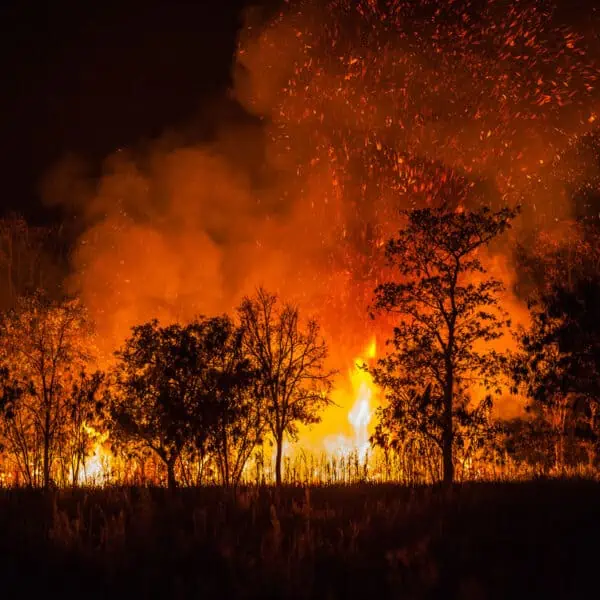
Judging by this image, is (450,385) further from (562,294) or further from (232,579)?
(232,579)

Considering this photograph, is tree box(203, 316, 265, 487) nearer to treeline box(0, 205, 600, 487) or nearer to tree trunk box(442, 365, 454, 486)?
treeline box(0, 205, 600, 487)

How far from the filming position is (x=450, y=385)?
29562 millimetres

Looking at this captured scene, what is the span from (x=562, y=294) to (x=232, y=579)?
59.7 feet

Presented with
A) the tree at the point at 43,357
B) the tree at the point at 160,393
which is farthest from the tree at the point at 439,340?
the tree at the point at 43,357

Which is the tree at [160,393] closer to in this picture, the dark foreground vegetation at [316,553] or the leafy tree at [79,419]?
the leafy tree at [79,419]

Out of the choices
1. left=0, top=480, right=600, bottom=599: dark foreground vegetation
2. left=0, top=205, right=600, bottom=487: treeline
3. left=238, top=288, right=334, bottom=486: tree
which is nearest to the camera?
left=0, top=480, right=600, bottom=599: dark foreground vegetation

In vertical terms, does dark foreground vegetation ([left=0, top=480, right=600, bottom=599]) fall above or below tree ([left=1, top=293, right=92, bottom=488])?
below

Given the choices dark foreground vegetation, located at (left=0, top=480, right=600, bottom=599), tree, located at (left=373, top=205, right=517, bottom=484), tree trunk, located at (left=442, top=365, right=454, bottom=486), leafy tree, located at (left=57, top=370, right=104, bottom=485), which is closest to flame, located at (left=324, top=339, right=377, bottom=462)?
leafy tree, located at (left=57, top=370, right=104, bottom=485)

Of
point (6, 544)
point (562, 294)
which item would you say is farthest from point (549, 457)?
point (6, 544)

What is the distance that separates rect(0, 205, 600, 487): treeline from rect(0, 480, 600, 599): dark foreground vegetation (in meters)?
10.0

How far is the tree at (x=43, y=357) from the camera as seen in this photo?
42719mm

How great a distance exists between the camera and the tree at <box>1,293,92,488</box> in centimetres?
4272

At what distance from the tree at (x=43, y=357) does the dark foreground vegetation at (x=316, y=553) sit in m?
23.8

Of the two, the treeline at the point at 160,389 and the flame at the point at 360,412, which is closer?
the treeline at the point at 160,389
